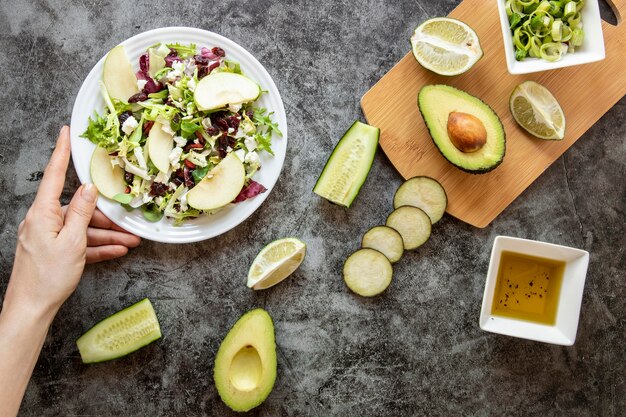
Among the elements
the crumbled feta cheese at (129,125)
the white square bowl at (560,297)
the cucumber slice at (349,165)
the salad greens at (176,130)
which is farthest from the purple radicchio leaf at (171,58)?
→ the white square bowl at (560,297)

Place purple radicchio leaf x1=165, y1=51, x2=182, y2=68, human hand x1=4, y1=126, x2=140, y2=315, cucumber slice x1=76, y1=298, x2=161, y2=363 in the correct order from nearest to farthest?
human hand x1=4, y1=126, x2=140, y2=315
purple radicchio leaf x1=165, y1=51, x2=182, y2=68
cucumber slice x1=76, y1=298, x2=161, y2=363

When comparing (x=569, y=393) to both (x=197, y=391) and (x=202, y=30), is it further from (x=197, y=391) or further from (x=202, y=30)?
(x=202, y=30)

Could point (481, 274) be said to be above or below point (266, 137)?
below

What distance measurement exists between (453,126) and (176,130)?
917mm

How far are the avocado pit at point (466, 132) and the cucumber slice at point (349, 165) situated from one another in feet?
0.85

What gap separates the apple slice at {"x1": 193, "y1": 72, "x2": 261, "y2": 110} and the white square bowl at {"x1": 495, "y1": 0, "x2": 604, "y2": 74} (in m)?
0.84

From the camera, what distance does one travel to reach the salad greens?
1.87 meters

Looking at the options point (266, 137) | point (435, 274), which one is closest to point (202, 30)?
point (266, 137)

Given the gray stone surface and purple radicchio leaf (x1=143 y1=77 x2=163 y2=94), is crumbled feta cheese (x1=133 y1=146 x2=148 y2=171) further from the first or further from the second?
the gray stone surface

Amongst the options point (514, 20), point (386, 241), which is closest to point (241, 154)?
point (386, 241)

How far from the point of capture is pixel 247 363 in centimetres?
197

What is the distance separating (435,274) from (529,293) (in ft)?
1.10

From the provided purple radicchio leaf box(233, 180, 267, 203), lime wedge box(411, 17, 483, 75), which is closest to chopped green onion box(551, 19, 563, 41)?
lime wedge box(411, 17, 483, 75)

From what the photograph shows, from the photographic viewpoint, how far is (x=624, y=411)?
7.02ft
